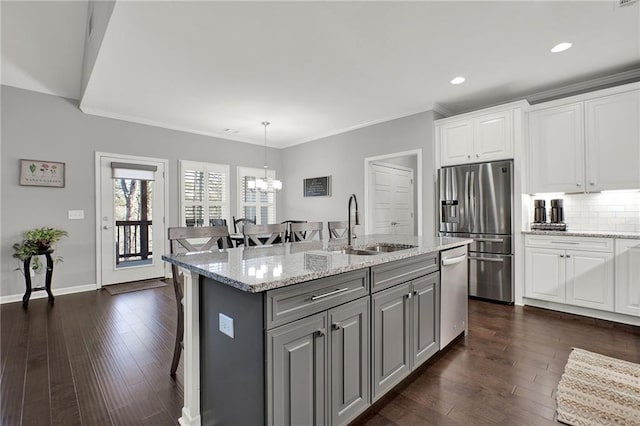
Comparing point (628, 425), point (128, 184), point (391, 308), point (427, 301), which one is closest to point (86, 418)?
point (391, 308)

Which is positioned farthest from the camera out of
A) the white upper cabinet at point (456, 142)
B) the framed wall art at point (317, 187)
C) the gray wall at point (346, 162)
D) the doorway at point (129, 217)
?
the framed wall art at point (317, 187)

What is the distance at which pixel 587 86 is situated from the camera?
11.9 ft

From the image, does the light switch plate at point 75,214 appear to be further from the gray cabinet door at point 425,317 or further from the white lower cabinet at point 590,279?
the white lower cabinet at point 590,279

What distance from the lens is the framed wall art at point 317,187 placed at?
5.92 m

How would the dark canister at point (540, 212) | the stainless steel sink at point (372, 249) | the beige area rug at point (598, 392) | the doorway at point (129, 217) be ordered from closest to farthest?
1. the beige area rug at point (598, 392)
2. the stainless steel sink at point (372, 249)
3. the dark canister at point (540, 212)
4. the doorway at point (129, 217)

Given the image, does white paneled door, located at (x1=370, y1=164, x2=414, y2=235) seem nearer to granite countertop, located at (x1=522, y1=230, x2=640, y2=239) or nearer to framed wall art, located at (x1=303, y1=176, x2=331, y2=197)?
framed wall art, located at (x1=303, y1=176, x2=331, y2=197)

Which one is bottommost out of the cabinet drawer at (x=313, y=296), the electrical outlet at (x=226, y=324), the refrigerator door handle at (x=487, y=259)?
the refrigerator door handle at (x=487, y=259)

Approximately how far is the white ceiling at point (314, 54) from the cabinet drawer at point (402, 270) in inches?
74.7

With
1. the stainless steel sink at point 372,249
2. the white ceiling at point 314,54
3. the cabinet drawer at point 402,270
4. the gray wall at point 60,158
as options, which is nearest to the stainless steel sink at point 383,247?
the stainless steel sink at point 372,249

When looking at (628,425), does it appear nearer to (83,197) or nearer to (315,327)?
(315,327)

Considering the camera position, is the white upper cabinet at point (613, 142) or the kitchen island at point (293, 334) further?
the white upper cabinet at point (613, 142)

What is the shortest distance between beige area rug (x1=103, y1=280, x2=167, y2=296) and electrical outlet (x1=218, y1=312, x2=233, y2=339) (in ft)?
12.2

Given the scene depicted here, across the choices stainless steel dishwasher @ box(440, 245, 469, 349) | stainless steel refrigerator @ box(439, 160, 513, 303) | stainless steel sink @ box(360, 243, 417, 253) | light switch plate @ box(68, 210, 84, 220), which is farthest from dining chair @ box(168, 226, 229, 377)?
light switch plate @ box(68, 210, 84, 220)

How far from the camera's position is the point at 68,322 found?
10.5 feet
